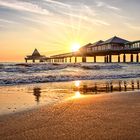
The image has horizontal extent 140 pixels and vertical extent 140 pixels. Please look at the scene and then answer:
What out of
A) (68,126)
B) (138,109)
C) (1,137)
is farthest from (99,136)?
(138,109)

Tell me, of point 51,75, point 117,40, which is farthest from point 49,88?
point 117,40

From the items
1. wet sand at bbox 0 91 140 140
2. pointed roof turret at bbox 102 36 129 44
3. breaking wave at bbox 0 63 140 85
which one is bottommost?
wet sand at bbox 0 91 140 140

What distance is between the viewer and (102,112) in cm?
729

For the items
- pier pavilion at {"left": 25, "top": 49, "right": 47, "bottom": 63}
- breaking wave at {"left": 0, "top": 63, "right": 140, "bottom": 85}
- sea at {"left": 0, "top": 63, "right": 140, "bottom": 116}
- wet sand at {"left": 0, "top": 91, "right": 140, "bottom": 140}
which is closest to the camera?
wet sand at {"left": 0, "top": 91, "right": 140, "bottom": 140}

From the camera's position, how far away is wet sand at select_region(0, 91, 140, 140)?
5227 millimetres

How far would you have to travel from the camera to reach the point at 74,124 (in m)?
6.06

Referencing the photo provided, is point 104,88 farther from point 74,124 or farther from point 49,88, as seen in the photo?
point 74,124

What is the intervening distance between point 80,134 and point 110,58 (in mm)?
88457

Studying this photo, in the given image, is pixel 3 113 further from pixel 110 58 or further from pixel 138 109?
pixel 110 58

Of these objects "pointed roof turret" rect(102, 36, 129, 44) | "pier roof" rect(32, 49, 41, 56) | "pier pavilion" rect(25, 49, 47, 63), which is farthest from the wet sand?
"pier roof" rect(32, 49, 41, 56)

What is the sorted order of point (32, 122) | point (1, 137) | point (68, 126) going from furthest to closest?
1. point (32, 122)
2. point (68, 126)
3. point (1, 137)

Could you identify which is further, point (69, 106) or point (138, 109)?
point (69, 106)

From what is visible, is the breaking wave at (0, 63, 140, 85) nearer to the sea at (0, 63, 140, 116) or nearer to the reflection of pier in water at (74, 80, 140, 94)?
the sea at (0, 63, 140, 116)

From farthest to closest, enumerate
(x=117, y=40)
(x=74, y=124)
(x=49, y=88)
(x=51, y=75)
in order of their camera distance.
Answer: (x=117, y=40), (x=51, y=75), (x=49, y=88), (x=74, y=124)
